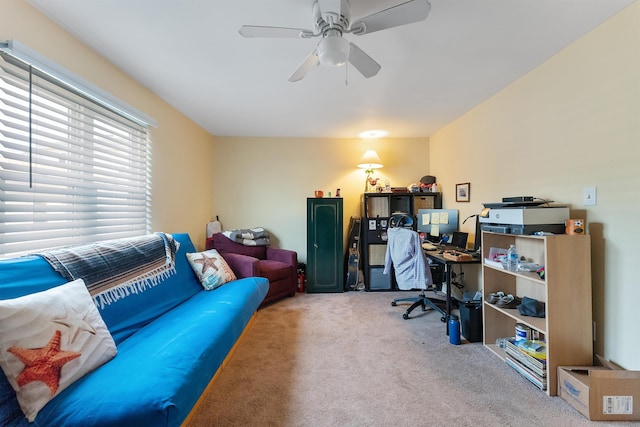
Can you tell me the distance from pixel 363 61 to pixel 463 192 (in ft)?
7.79

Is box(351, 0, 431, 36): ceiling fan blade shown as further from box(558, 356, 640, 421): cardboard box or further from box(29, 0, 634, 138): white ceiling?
box(558, 356, 640, 421): cardboard box

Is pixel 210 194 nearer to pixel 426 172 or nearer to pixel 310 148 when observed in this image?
pixel 310 148

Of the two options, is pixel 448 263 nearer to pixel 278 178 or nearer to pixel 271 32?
pixel 271 32

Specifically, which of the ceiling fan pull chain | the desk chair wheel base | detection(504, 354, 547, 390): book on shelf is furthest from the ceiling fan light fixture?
the desk chair wheel base

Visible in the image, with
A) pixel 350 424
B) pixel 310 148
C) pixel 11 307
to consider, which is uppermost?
pixel 310 148

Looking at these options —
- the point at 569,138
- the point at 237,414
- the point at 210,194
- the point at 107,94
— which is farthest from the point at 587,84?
the point at 210,194

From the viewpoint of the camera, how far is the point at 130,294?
1708mm

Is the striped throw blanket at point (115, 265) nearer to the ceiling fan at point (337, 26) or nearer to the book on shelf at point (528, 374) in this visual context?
the ceiling fan at point (337, 26)

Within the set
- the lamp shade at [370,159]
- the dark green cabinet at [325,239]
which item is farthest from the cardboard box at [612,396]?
the lamp shade at [370,159]

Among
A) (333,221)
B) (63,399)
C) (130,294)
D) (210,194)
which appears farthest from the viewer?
(210,194)

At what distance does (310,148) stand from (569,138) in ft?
10.1

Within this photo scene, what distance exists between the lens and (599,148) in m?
1.72

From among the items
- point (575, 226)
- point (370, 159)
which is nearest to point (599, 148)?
point (575, 226)

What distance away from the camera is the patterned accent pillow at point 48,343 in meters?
0.95
